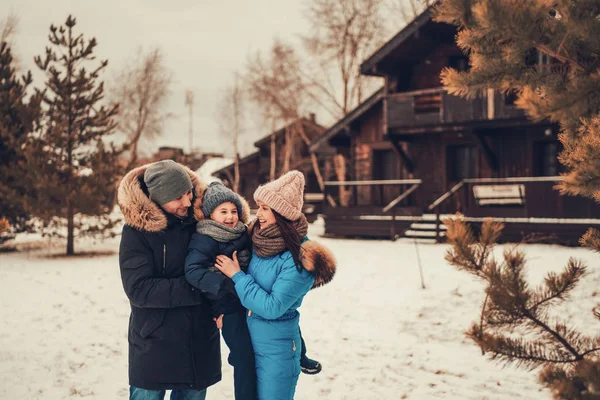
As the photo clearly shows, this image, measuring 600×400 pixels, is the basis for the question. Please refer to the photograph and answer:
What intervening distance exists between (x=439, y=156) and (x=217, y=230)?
638 inches

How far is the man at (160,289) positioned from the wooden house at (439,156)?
12.0m

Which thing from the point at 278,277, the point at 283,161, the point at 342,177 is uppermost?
the point at 283,161

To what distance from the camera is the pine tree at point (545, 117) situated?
246 cm

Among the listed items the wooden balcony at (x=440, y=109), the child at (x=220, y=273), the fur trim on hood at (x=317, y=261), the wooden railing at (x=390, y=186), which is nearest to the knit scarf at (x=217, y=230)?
the child at (x=220, y=273)

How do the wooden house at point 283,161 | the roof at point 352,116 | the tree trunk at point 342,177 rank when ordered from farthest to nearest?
the wooden house at point 283,161 < the tree trunk at point 342,177 < the roof at point 352,116

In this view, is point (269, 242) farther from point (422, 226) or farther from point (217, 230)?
point (422, 226)

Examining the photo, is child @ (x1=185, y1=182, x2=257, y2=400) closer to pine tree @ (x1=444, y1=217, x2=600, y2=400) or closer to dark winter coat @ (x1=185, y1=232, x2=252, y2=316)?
dark winter coat @ (x1=185, y1=232, x2=252, y2=316)

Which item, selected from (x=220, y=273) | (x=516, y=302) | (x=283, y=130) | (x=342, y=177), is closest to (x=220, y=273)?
(x=220, y=273)

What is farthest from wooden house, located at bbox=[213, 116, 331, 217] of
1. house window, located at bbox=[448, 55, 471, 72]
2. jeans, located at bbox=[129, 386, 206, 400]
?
jeans, located at bbox=[129, 386, 206, 400]

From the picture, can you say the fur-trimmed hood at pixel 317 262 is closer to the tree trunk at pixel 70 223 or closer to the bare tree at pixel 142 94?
the tree trunk at pixel 70 223

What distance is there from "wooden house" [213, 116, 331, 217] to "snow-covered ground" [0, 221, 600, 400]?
65.7ft

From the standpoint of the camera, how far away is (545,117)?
2.62 metres

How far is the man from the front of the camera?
2920 millimetres

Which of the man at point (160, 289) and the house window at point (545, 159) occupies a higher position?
the house window at point (545, 159)
